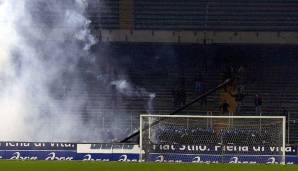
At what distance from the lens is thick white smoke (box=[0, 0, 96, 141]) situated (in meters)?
23.5

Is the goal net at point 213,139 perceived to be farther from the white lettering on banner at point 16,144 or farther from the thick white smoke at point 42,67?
the thick white smoke at point 42,67

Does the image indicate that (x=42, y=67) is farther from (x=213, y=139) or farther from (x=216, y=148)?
(x=216, y=148)

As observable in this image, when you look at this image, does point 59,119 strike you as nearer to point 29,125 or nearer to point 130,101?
point 29,125

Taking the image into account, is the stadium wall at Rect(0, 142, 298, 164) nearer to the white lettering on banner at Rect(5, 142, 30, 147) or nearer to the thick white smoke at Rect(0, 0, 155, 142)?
the white lettering on banner at Rect(5, 142, 30, 147)

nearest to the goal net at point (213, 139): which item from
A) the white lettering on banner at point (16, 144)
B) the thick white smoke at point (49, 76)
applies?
the white lettering on banner at point (16, 144)

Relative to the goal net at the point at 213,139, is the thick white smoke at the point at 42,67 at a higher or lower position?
higher

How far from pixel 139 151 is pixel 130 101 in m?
5.36

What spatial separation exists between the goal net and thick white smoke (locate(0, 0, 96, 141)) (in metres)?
4.44

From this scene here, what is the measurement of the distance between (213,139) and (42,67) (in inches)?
319

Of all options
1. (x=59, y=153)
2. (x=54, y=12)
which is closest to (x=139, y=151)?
(x=59, y=153)

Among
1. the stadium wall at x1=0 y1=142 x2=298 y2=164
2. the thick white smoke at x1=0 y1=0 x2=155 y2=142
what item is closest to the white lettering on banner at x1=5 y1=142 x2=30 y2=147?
the stadium wall at x1=0 y1=142 x2=298 y2=164

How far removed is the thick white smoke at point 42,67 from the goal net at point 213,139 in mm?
4435

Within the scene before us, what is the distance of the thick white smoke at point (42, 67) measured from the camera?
23.5 m

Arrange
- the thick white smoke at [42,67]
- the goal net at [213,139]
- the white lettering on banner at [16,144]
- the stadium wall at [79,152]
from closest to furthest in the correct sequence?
the goal net at [213,139], the stadium wall at [79,152], the white lettering on banner at [16,144], the thick white smoke at [42,67]
